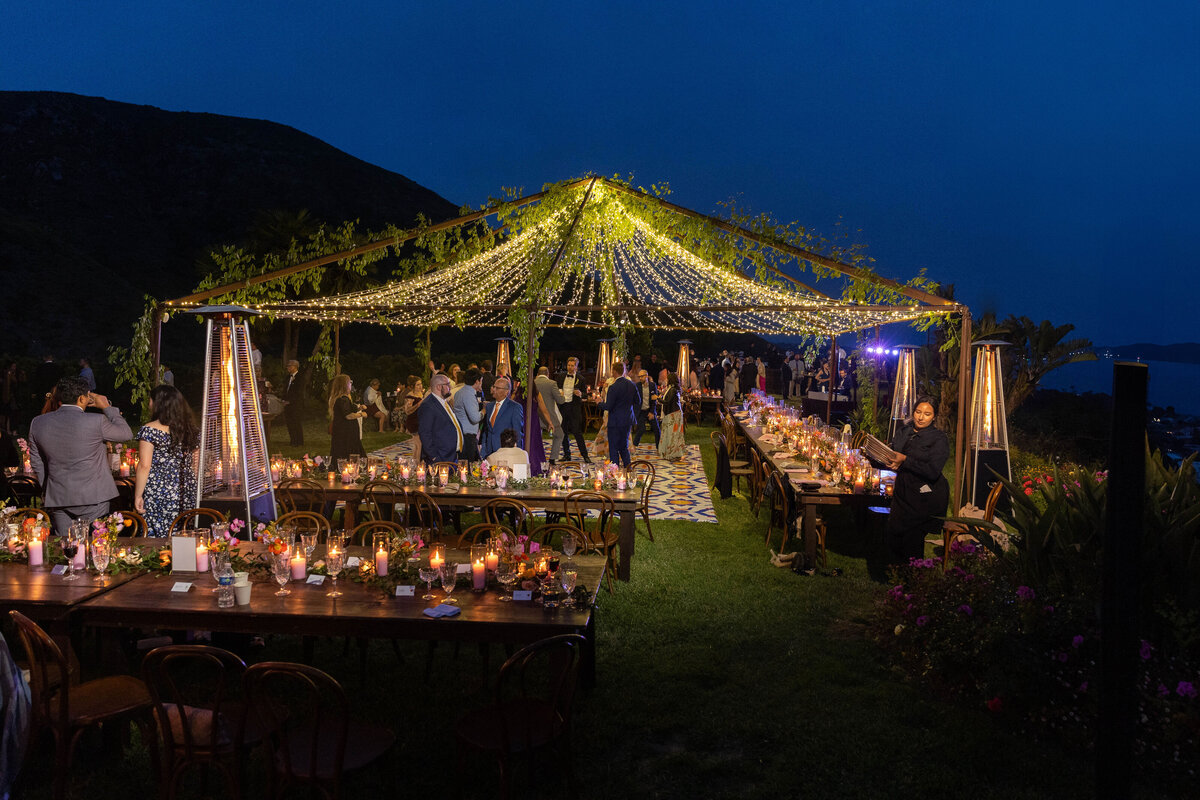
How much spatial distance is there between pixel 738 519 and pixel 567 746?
252 inches

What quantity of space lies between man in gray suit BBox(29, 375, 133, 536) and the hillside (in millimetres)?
44066

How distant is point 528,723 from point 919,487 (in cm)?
434

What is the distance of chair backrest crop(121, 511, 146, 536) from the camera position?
5703mm

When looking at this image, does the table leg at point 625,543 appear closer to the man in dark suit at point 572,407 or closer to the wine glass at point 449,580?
the wine glass at point 449,580

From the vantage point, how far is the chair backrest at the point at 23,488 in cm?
740

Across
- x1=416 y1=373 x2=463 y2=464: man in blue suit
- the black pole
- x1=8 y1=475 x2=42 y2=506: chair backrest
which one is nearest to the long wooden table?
x1=416 y1=373 x2=463 y2=464: man in blue suit

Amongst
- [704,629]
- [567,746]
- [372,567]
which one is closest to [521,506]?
[704,629]

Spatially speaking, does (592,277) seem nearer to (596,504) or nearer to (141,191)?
(596,504)

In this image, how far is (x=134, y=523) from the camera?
5.82 m

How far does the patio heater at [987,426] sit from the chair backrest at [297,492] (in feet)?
20.4

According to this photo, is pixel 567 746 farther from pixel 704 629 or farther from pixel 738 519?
pixel 738 519

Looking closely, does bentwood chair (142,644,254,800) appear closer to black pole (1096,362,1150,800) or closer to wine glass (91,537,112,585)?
wine glass (91,537,112,585)

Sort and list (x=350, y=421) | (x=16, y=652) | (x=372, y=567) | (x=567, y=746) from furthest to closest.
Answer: (x=350, y=421), (x=16, y=652), (x=372, y=567), (x=567, y=746)

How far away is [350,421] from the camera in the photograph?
9.38 m
